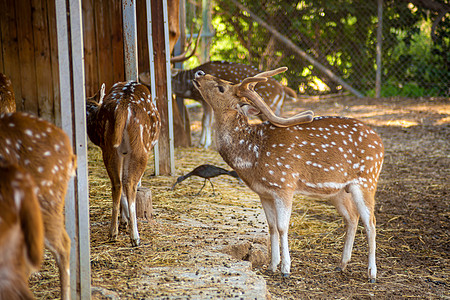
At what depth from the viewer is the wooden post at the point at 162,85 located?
6.13 m

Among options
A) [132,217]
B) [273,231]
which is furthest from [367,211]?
[132,217]

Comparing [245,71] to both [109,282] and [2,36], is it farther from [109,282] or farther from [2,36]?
[109,282]

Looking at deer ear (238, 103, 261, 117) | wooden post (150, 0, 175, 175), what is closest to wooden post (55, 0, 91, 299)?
deer ear (238, 103, 261, 117)

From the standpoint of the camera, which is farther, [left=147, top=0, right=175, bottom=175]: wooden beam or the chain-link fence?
the chain-link fence

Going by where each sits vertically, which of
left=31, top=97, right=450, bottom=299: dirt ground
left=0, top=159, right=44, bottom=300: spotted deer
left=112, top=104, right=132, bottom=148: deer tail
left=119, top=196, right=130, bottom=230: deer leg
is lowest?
left=31, top=97, right=450, bottom=299: dirt ground

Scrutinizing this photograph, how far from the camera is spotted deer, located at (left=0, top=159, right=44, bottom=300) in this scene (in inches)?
78.7

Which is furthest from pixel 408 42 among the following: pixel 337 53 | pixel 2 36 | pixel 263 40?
pixel 2 36

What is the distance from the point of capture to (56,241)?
8.64 ft

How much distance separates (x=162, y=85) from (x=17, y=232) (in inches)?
172

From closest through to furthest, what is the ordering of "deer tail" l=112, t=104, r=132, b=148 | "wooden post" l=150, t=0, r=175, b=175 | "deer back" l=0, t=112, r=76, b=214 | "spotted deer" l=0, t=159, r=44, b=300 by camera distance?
1. "spotted deer" l=0, t=159, r=44, b=300
2. "deer back" l=0, t=112, r=76, b=214
3. "deer tail" l=112, t=104, r=132, b=148
4. "wooden post" l=150, t=0, r=175, b=175

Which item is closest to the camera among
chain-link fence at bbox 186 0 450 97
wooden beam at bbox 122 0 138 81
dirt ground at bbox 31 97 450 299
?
dirt ground at bbox 31 97 450 299

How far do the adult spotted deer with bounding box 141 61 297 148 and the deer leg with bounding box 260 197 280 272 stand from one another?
3739mm

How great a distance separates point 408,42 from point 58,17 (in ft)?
33.6

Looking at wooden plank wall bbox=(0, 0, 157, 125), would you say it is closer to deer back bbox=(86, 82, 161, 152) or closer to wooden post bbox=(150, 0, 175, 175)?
wooden post bbox=(150, 0, 175, 175)
